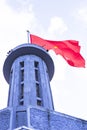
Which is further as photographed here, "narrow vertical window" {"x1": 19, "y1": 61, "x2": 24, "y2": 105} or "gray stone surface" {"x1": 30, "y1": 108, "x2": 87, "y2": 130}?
"narrow vertical window" {"x1": 19, "y1": 61, "x2": 24, "y2": 105}

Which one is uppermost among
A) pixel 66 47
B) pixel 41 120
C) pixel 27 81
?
pixel 66 47

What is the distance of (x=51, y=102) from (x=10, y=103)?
2.58 m

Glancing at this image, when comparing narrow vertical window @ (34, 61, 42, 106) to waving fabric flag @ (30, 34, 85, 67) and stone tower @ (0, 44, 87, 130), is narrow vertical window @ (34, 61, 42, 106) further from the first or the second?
waving fabric flag @ (30, 34, 85, 67)

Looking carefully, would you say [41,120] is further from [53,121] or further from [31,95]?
[31,95]

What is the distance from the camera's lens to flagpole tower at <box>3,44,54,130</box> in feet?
80.5

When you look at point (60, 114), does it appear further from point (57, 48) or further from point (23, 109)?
point (57, 48)

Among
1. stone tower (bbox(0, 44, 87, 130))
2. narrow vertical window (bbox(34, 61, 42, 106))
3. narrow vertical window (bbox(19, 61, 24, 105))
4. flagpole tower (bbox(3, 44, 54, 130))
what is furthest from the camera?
narrow vertical window (bbox(34, 61, 42, 106))

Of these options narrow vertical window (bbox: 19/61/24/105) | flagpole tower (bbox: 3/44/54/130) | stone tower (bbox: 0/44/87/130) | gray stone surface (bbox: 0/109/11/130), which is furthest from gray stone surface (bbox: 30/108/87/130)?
narrow vertical window (bbox: 19/61/24/105)

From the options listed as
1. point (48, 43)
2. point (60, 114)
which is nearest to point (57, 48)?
point (48, 43)

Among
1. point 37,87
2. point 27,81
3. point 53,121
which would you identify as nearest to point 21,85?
point 27,81

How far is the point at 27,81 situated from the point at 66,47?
5.65 meters

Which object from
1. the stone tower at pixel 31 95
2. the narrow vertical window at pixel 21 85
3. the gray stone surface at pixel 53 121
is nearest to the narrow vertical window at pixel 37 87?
the stone tower at pixel 31 95

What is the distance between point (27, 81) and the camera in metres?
27.9

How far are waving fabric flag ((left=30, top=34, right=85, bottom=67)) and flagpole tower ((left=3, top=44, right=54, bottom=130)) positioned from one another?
1176 millimetres
